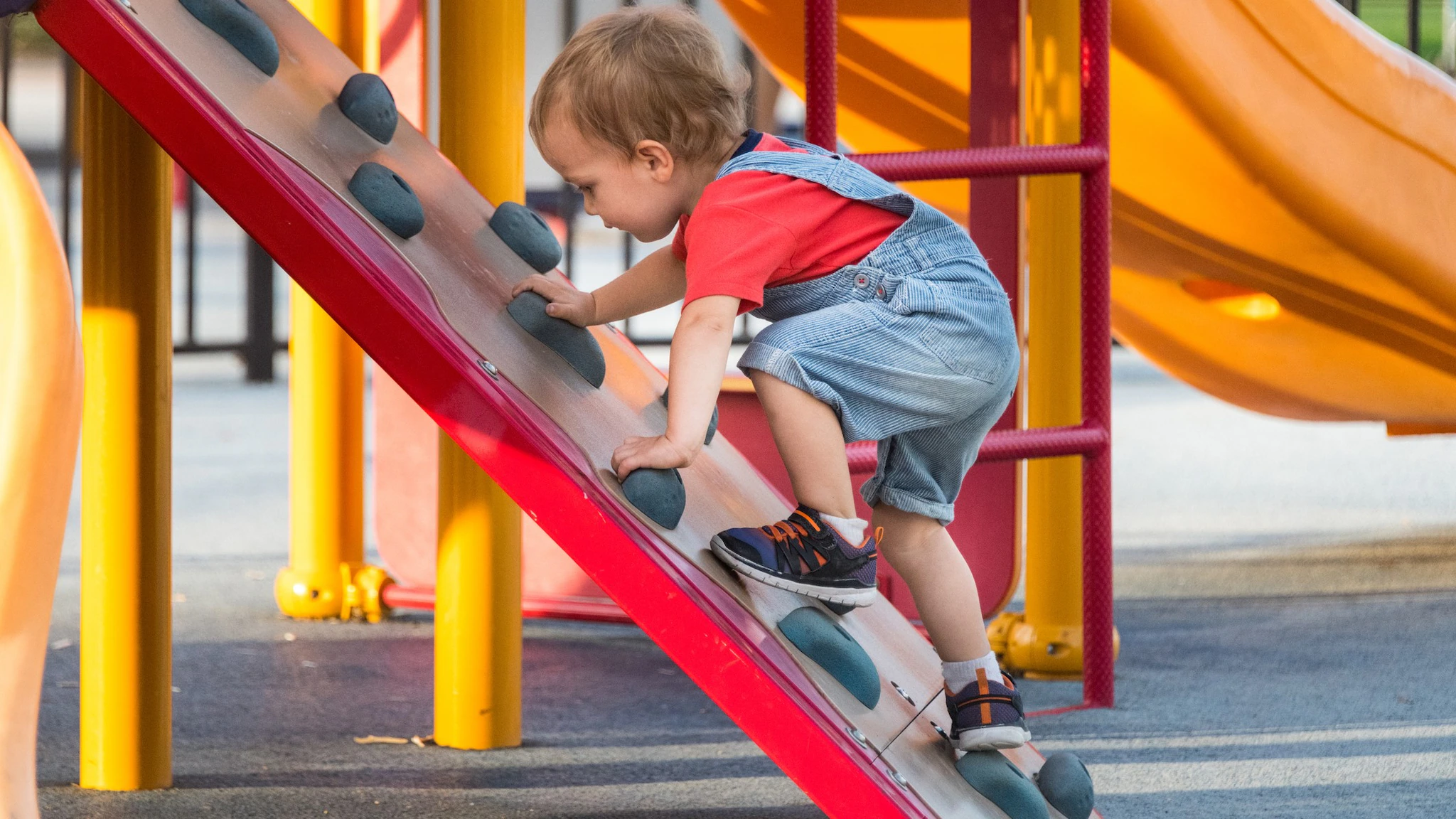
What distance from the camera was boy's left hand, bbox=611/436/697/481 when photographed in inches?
45.1

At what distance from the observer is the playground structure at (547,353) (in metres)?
1.09

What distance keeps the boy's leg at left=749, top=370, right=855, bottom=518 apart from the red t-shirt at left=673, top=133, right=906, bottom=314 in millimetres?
75

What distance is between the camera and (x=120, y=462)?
1.53 metres

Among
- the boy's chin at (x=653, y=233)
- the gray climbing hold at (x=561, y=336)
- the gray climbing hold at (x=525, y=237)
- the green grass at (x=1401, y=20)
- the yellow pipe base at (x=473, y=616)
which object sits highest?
the green grass at (x=1401, y=20)

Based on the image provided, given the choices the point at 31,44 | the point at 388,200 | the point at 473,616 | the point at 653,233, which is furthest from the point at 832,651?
the point at 31,44

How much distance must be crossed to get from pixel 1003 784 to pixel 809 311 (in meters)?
0.41

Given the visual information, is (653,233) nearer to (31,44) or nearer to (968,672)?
(968,672)

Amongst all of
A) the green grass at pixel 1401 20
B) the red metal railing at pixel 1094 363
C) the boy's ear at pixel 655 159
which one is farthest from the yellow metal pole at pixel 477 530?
the green grass at pixel 1401 20

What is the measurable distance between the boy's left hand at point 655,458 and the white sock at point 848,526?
0.13 meters

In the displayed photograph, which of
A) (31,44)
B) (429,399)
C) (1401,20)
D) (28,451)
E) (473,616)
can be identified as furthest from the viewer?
(31,44)

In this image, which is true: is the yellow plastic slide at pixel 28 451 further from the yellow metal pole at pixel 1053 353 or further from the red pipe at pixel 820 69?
the yellow metal pole at pixel 1053 353

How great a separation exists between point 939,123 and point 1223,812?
1.49 metres

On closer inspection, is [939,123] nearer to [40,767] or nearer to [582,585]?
[582,585]

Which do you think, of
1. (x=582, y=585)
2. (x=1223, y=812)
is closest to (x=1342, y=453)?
(x=582, y=585)
